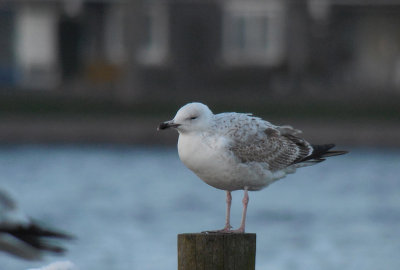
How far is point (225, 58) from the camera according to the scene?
1257 inches

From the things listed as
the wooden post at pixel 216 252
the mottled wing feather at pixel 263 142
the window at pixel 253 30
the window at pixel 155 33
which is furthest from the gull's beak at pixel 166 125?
the window at pixel 253 30

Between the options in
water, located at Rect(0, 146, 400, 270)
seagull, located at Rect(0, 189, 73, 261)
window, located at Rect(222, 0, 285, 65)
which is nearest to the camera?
seagull, located at Rect(0, 189, 73, 261)

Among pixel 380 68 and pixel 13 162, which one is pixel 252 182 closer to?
pixel 13 162

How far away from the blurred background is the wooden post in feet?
→ 14.3

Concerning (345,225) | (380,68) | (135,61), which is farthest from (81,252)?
(380,68)

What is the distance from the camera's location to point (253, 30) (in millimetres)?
33094

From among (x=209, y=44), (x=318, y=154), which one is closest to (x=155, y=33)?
(x=209, y=44)

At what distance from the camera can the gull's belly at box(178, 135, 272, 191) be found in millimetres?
4957

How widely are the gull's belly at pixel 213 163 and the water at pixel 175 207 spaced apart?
18.2ft

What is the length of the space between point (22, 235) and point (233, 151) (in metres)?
2.31

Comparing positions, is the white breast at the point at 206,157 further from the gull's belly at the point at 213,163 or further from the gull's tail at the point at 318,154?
the gull's tail at the point at 318,154

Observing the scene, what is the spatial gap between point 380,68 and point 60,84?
10.5m

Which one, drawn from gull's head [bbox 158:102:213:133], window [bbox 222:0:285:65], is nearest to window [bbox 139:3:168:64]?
window [bbox 222:0:285:65]

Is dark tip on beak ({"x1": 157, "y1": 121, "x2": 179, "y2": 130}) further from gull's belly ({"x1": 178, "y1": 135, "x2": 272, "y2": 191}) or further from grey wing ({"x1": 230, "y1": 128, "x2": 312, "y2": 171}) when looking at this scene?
grey wing ({"x1": 230, "y1": 128, "x2": 312, "y2": 171})
